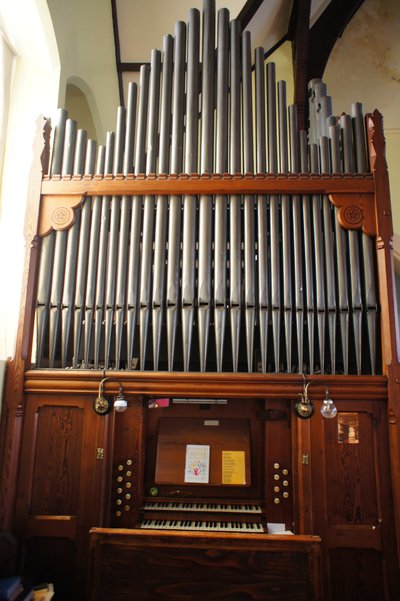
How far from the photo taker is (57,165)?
423 centimetres

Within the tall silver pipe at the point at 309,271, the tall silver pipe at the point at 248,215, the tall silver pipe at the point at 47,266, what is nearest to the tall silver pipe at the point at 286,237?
the tall silver pipe at the point at 309,271

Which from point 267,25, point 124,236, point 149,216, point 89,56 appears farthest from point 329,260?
point 267,25

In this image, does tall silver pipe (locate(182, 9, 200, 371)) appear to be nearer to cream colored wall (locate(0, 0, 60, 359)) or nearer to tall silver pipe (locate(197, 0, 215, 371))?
tall silver pipe (locate(197, 0, 215, 371))

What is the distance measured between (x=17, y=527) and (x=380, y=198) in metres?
3.88

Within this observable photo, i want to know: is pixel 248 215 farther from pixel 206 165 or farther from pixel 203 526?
pixel 203 526

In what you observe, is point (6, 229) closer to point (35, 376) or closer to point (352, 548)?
point (35, 376)

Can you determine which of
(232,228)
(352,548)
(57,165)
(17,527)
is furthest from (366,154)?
(17,527)

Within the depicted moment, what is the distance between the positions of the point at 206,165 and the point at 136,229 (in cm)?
85

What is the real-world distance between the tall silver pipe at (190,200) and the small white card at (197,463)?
2.50 feet

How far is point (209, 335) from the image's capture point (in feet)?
13.3

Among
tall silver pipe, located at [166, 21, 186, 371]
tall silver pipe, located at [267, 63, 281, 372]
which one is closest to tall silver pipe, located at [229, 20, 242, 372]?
tall silver pipe, located at [267, 63, 281, 372]

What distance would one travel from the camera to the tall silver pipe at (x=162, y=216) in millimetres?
3797

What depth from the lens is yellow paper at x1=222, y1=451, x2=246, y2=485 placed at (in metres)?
3.87

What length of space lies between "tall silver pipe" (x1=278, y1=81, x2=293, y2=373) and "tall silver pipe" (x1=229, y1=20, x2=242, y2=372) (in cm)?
36
